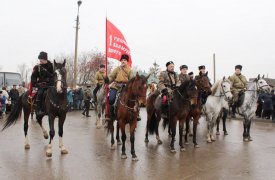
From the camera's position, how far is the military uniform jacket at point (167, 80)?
9297mm

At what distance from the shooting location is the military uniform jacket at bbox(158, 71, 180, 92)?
366 inches

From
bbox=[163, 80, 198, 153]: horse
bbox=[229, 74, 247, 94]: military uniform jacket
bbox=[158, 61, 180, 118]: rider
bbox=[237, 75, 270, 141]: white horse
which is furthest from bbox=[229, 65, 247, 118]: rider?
bbox=[163, 80, 198, 153]: horse

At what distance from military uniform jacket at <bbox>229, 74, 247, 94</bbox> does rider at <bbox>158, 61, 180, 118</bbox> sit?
10.4ft

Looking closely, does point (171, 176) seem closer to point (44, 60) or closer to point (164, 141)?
point (164, 141)

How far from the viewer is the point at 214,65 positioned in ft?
118

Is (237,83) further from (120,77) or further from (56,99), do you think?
(56,99)

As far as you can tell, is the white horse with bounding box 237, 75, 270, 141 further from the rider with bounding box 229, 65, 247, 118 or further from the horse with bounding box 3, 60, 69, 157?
the horse with bounding box 3, 60, 69, 157

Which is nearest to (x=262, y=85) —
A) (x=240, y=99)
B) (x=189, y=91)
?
(x=240, y=99)

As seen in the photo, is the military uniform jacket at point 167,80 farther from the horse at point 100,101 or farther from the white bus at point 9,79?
the white bus at point 9,79

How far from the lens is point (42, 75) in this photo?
8602 mm

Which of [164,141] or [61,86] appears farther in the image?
[164,141]

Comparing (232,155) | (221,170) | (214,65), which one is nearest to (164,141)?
(232,155)

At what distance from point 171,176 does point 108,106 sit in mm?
3503

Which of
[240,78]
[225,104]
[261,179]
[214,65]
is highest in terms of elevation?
[214,65]
